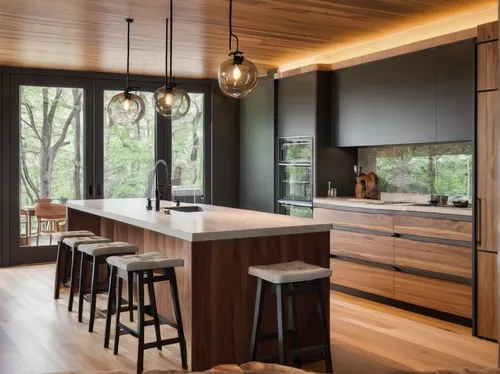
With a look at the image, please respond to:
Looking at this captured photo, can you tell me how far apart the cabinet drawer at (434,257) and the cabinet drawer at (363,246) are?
10 cm

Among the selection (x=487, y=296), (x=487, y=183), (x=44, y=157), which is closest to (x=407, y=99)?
(x=487, y=183)

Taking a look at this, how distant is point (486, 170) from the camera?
441cm

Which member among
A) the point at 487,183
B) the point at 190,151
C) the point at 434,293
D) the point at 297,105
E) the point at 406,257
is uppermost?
the point at 297,105

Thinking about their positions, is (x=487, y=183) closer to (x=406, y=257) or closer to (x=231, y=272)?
(x=406, y=257)

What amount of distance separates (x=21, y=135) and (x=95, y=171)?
101 cm

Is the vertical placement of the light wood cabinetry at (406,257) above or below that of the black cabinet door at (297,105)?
below

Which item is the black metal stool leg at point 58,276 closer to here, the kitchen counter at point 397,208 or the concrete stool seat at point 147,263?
the concrete stool seat at point 147,263

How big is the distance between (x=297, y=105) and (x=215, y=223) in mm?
3218

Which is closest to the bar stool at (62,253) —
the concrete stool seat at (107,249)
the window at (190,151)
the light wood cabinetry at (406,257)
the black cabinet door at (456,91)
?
the concrete stool seat at (107,249)

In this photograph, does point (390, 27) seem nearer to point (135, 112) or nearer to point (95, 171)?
point (135, 112)

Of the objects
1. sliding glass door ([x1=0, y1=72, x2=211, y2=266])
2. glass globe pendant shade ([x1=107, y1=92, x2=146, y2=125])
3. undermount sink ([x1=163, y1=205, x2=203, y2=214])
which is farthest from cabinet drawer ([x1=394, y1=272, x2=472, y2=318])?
sliding glass door ([x1=0, y1=72, x2=211, y2=266])

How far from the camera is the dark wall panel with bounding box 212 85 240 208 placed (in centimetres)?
843

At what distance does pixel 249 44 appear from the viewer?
6.15 meters

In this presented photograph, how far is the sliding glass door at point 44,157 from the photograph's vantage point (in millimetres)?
7469
